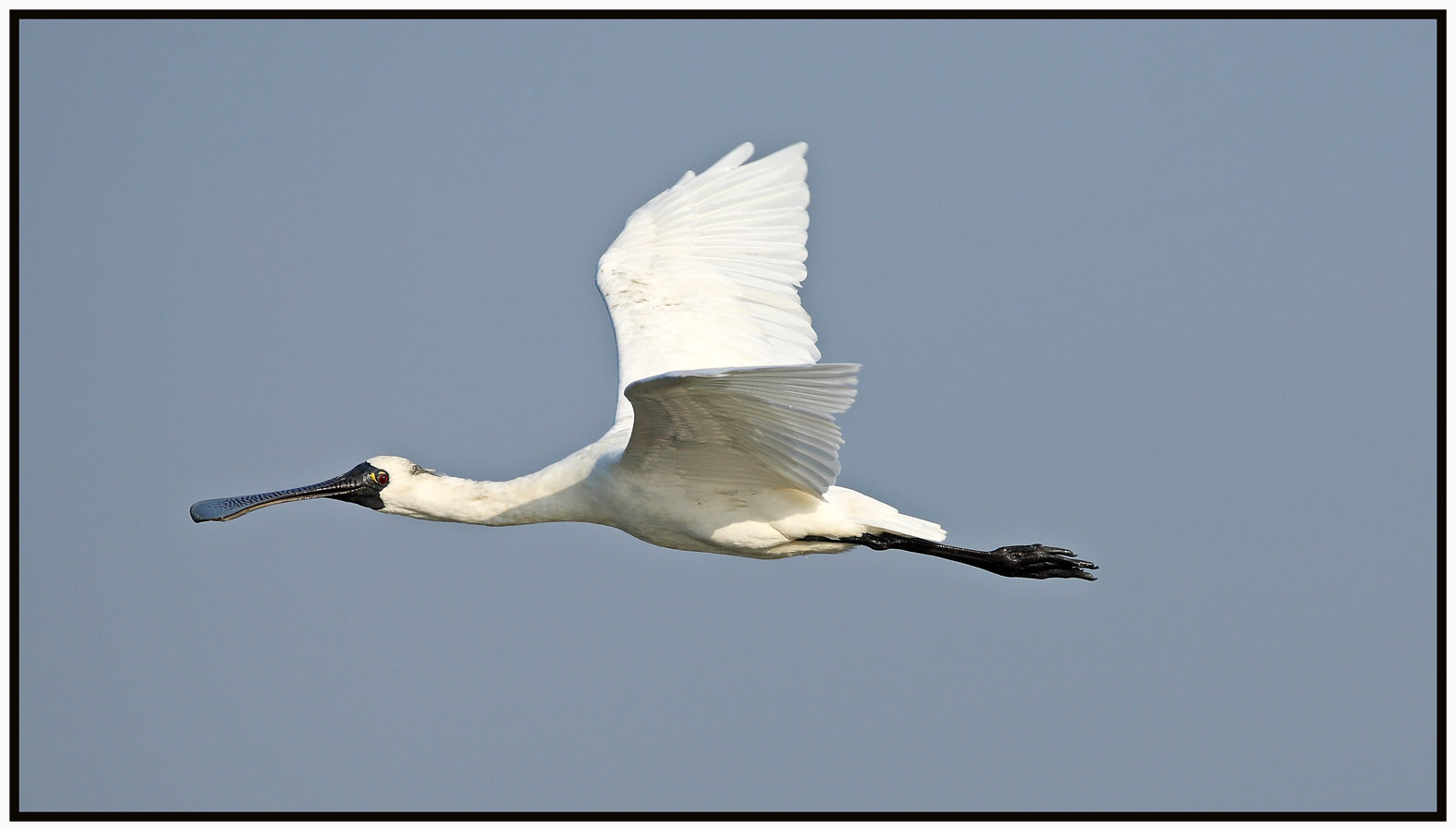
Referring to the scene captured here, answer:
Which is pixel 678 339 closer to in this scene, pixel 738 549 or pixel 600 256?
pixel 600 256

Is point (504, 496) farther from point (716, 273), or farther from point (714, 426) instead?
point (716, 273)

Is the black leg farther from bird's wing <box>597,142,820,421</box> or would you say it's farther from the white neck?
the white neck

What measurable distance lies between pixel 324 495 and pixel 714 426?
3.70 meters

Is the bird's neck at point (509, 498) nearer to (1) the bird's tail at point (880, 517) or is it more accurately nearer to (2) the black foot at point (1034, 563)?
(1) the bird's tail at point (880, 517)

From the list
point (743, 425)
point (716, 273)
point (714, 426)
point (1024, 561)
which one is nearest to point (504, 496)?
point (714, 426)

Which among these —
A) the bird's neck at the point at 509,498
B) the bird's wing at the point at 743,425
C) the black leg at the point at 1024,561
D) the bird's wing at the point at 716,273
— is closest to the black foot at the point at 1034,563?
the black leg at the point at 1024,561

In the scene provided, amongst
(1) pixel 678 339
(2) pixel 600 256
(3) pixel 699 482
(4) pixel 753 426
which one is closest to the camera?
(4) pixel 753 426

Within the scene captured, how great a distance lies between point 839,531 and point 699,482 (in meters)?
1.06

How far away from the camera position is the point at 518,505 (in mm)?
12852

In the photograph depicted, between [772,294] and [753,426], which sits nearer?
[753,426]

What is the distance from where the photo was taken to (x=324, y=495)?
43.4 ft

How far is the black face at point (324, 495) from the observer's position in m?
13.1

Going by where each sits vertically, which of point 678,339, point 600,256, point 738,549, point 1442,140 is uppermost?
point 1442,140

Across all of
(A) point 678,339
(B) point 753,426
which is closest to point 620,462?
(B) point 753,426
